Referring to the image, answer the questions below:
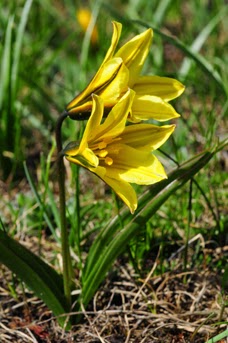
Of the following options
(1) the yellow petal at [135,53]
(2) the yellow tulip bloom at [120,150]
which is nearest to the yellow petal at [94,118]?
(2) the yellow tulip bloom at [120,150]

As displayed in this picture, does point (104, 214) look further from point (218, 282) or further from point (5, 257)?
point (5, 257)

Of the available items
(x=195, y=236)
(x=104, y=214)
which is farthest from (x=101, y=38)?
(x=195, y=236)

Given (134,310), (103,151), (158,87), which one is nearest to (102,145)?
(103,151)

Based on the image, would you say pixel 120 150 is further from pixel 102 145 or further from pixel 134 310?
pixel 134 310

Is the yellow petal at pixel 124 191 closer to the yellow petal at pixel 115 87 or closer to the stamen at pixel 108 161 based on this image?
the stamen at pixel 108 161

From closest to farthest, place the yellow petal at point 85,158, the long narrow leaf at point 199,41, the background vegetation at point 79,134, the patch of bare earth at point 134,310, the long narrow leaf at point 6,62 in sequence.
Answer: the yellow petal at point 85,158
the patch of bare earth at point 134,310
the background vegetation at point 79,134
the long narrow leaf at point 6,62
the long narrow leaf at point 199,41
